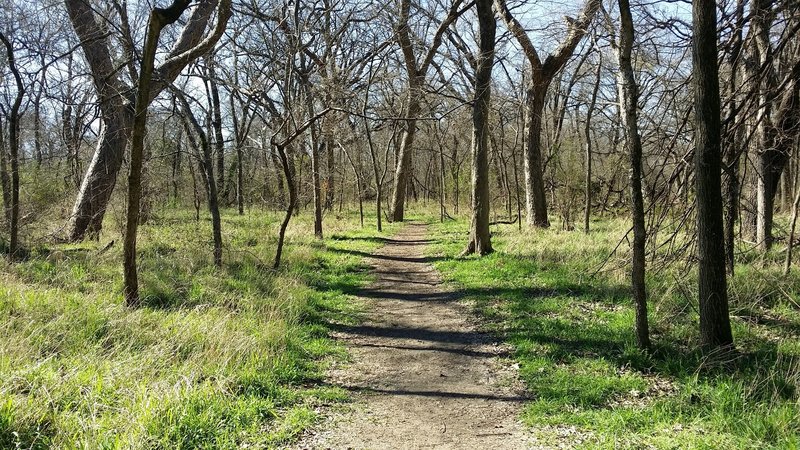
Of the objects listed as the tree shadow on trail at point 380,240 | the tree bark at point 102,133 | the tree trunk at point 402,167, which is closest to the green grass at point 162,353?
the tree bark at point 102,133

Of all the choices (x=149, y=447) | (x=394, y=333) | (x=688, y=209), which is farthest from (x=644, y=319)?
(x=149, y=447)

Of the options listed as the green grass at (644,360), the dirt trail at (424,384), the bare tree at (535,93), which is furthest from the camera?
the bare tree at (535,93)

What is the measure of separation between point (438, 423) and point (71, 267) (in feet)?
23.6

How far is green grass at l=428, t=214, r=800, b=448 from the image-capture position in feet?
11.9

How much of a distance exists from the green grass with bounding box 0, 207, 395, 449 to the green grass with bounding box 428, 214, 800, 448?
2091mm

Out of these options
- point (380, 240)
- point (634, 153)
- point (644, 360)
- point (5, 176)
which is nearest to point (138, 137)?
point (634, 153)

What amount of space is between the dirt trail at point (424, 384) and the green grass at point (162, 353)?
1.06ft

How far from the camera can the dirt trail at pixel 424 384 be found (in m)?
3.90

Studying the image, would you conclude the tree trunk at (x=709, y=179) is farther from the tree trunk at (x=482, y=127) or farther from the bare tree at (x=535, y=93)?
the bare tree at (x=535, y=93)

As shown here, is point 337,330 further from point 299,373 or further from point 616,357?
point 616,357

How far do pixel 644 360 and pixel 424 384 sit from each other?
2204 mm

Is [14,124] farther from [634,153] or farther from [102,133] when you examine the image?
[634,153]

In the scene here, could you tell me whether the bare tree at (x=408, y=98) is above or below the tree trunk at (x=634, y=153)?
above

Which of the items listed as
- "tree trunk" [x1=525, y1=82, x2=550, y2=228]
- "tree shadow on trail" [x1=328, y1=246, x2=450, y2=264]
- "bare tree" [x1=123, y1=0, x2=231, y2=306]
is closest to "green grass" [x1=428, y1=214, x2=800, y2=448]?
"tree shadow on trail" [x1=328, y1=246, x2=450, y2=264]
